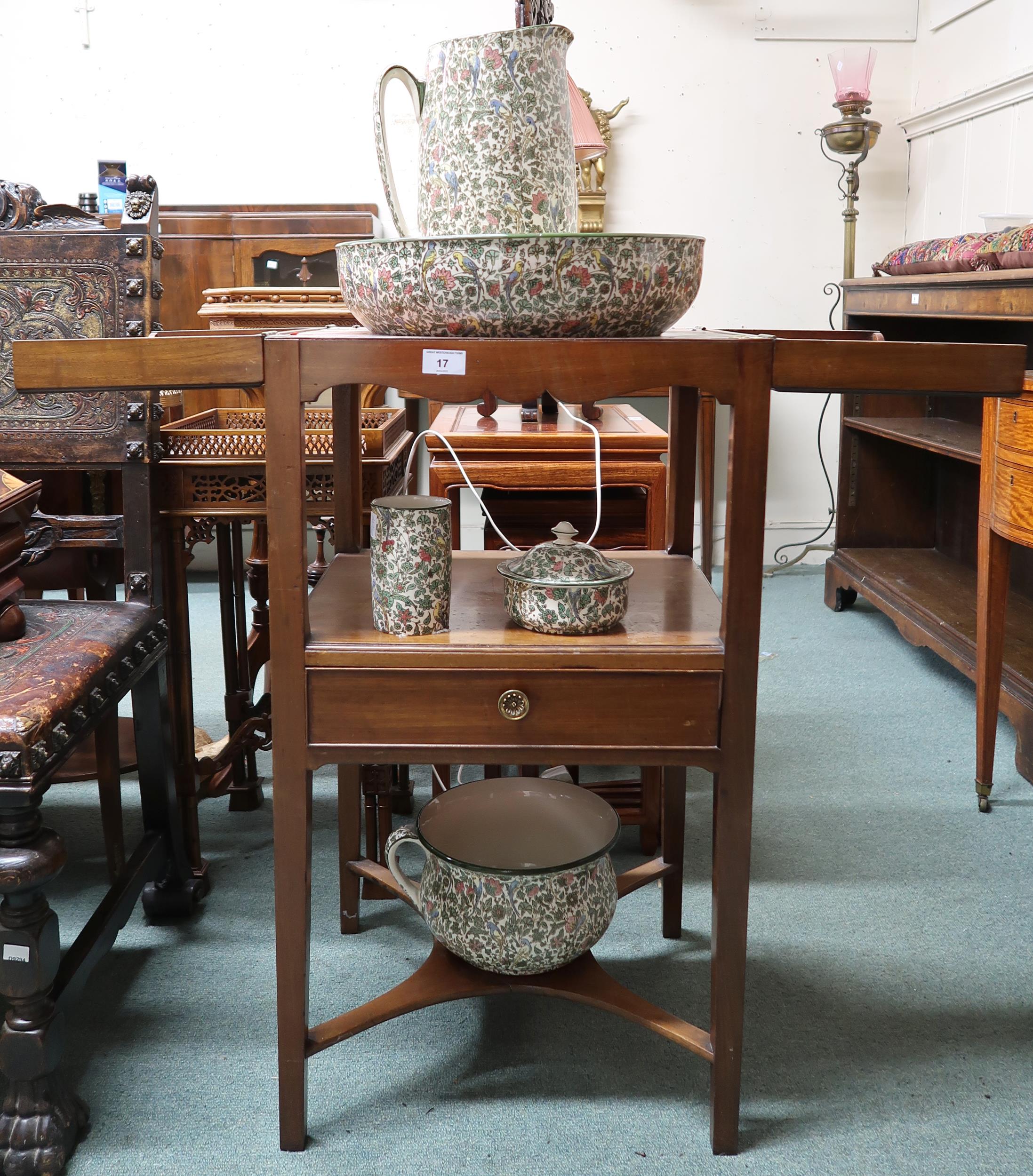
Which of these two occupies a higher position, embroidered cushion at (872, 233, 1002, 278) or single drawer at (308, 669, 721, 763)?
embroidered cushion at (872, 233, 1002, 278)

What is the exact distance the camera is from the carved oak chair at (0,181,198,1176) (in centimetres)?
110

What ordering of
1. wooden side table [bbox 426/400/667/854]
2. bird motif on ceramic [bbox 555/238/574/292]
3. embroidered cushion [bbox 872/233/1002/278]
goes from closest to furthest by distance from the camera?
1. bird motif on ceramic [bbox 555/238/574/292]
2. wooden side table [bbox 426/400/667/854]
3. embroidered cushion [bbox 872/233/1002/278]

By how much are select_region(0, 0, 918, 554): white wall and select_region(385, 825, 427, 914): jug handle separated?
3.02 metres

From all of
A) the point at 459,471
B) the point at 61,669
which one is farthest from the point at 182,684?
the point at 459,471

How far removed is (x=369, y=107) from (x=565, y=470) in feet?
8.10

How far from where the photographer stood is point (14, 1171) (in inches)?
43.6

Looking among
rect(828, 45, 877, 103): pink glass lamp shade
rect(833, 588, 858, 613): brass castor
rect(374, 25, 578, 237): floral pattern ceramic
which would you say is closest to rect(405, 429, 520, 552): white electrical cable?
rect(374, 25, 578, 237): floral pattern ceramic

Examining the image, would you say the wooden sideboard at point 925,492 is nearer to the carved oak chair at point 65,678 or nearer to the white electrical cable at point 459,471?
the white electrical cable at point 459,471

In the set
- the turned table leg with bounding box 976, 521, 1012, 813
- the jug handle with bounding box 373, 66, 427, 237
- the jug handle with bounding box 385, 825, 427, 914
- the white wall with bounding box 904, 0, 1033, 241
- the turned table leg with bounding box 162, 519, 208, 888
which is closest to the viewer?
the jug handle with bounding box 373, 66, 427, 237

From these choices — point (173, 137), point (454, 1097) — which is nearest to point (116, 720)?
point (454, 1097)

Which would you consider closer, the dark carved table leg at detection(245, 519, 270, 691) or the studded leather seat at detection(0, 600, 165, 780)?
the studded leather seat at detection(0, 600, 165, 780)

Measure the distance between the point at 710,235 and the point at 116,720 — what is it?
10.1 ft

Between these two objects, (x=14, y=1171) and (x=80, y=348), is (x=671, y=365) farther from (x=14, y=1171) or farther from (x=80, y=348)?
(x=14, y=1171)

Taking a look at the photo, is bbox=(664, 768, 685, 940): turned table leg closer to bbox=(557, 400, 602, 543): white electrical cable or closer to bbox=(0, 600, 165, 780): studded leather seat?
bbox=(557, 400, 602, 543): white electrical cable
